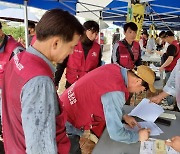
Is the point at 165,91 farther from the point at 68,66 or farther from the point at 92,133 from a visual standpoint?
the point at 68,66

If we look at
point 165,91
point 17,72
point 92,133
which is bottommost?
point 92,133

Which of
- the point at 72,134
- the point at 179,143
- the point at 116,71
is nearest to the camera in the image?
the point at 179,143

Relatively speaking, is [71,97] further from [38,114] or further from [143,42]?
[143,42]

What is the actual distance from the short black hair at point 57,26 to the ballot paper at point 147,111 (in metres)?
0.98

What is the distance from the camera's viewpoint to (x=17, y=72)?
73 cm

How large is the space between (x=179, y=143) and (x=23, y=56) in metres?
0.82

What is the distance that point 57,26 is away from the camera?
72 cm

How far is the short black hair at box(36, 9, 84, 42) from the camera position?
72 cm

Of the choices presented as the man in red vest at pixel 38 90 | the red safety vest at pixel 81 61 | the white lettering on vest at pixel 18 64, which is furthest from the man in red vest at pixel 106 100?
the red safety vest at pixel 81 61

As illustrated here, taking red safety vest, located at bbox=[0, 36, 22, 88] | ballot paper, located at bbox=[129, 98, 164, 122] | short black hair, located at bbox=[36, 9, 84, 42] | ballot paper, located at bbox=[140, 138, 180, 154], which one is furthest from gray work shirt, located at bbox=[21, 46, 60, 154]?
red safety vest, located at bbox=[0, 36, 22, 88]

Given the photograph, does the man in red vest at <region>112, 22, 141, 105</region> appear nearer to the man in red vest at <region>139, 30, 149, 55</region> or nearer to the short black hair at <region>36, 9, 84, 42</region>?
the short black hair at <region>36, 9, 84, 42</region>

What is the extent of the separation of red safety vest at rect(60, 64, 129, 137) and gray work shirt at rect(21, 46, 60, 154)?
50 centimetres

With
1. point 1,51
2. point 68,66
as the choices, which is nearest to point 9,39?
point 1,51

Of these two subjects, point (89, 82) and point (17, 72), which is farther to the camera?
point (89, 82)
